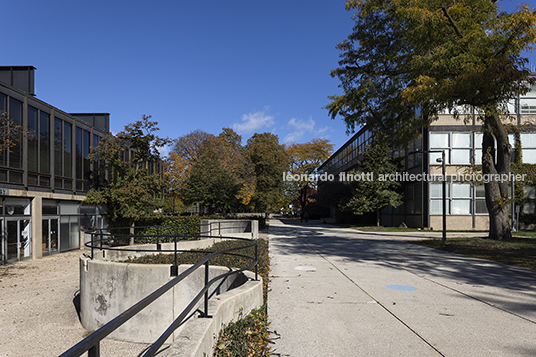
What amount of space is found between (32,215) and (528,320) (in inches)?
899

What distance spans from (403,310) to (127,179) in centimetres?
2333

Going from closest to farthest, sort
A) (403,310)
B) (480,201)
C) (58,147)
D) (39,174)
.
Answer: (403,310) → (39,174) → (58,147) → (480,201)

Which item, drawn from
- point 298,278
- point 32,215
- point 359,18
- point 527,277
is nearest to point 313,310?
point 298,278

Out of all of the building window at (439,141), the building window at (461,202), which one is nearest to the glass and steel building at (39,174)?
the building window at (439,141)

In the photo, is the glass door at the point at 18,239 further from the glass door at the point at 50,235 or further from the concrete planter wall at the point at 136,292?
the concrete planter wall at the point at 136,292

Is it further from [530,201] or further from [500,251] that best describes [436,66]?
[530,201]

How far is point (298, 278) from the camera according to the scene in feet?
32.3

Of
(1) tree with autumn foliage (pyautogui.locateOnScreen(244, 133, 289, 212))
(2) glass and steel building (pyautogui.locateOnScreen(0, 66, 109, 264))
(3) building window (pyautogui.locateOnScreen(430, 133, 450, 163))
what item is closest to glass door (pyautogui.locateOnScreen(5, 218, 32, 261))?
(2) glass and steel building (pyautogui.locateOnScreen(0, 66, 109, 264))

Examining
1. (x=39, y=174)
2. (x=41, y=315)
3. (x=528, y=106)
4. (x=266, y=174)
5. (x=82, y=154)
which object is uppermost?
(x=528, y=106)

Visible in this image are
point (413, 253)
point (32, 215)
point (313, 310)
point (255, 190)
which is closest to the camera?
point (313, 310)

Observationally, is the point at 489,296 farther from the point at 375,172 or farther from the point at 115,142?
the point at 375,172

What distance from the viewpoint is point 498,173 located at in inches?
750

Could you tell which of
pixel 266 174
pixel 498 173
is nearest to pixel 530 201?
pixel 498 173

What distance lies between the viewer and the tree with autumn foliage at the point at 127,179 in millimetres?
25016
